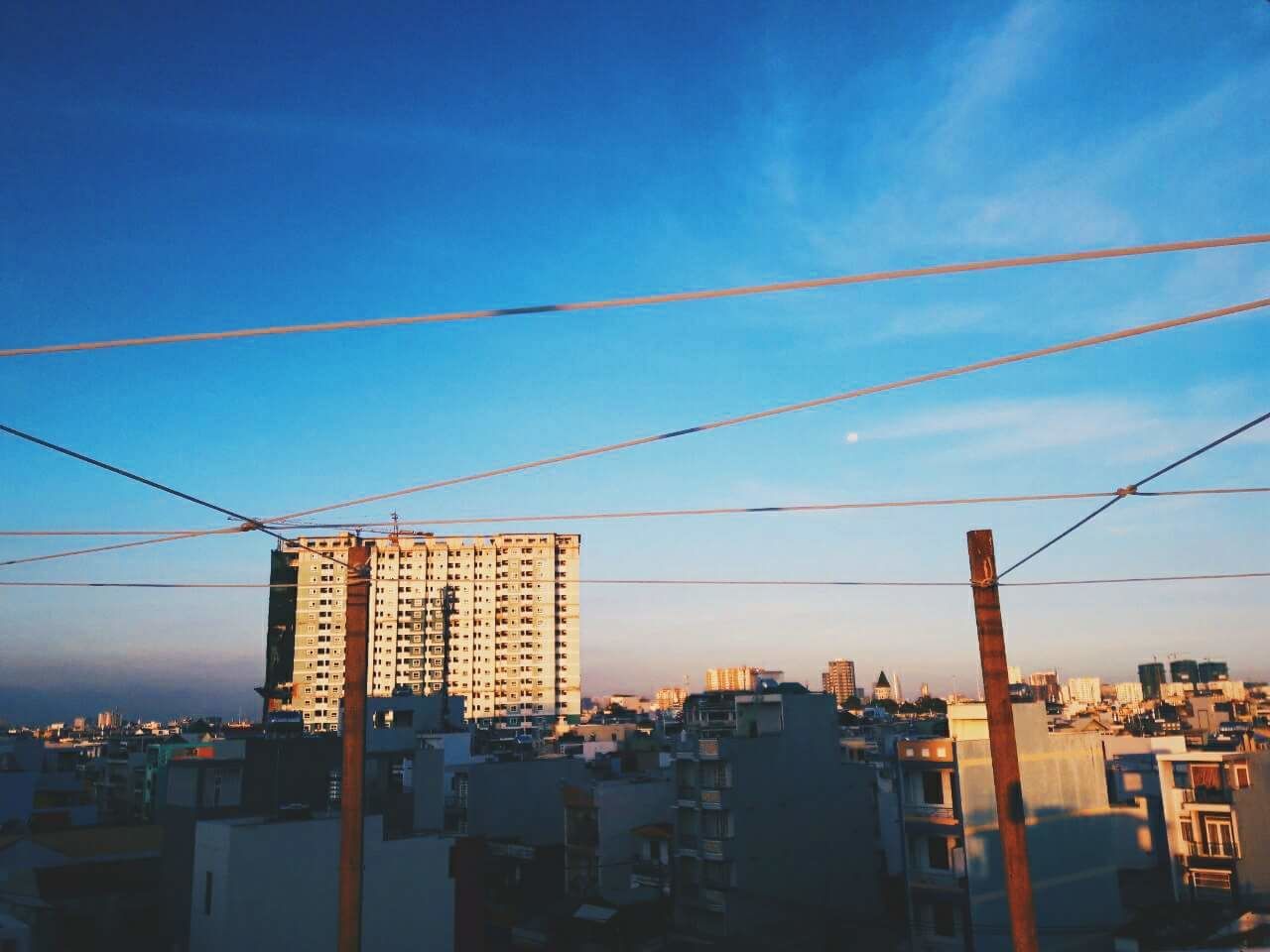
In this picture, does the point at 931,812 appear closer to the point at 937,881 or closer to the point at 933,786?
the point at 933,786

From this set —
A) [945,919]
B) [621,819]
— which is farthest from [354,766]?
[621,819]

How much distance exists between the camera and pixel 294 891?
89.1ft

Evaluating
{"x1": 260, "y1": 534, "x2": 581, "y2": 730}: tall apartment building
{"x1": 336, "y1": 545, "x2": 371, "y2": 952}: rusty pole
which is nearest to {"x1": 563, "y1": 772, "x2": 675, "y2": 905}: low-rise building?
{"x1": 336, "y1": 545, "x2": 371, "y2": 952}: rusty pole

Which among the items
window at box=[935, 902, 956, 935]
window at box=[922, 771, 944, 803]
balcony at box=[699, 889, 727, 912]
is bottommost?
balcony at box=[699, 889, 727, 912]

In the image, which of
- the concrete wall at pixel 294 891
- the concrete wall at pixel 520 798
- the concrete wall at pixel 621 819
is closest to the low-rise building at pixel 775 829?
the concrete wall at pixel 621 819

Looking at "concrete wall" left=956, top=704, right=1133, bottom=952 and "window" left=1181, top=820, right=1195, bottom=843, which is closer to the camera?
"concrete wall" left=956, top=704, right=1133, bottom=952

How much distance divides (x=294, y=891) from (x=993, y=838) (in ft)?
80.9

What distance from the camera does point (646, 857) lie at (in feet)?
160

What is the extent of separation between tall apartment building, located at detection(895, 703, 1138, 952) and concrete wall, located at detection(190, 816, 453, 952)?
60.5ft

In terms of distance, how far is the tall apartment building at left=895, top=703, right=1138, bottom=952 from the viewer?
112 feet

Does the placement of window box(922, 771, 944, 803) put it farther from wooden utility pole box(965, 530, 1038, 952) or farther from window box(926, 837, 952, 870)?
wooden utility pole box(965, 530, 1038, 952)

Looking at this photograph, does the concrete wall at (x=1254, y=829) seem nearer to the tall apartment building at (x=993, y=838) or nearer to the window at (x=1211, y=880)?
the window at (x=1211, y=880)

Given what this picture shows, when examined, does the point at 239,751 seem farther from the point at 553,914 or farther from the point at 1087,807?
the point at 1087,807

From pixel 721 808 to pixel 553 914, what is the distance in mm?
9885
